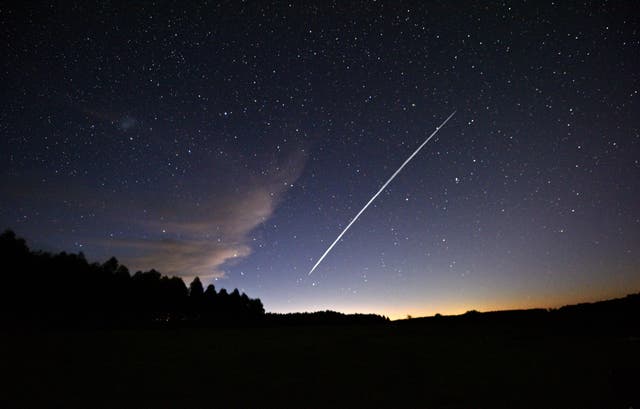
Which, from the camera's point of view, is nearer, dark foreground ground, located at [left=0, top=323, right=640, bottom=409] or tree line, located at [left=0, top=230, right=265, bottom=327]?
dark foreground ground, located at [left=0, top=323, right=640, bottom=409]

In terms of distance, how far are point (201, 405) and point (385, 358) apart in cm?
750

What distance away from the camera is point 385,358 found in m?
13.2

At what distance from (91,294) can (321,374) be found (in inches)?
1944

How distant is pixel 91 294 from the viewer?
1896 inches

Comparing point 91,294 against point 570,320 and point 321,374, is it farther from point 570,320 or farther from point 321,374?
point 570,320

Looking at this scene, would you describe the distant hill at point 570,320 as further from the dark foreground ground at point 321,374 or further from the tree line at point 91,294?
the tree line at point 91,294

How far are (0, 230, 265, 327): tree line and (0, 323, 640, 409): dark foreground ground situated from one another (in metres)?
17.5

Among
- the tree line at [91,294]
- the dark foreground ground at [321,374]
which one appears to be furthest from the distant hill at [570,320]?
the tree line at [91,294]

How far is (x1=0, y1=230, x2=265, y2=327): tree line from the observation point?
3331 cm

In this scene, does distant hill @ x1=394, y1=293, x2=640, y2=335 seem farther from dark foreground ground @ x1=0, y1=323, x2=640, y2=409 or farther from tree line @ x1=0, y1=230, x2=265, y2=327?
tree line @ x1=0, y1=230, x2=265, y2=327

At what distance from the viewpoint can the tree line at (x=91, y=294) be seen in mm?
33312

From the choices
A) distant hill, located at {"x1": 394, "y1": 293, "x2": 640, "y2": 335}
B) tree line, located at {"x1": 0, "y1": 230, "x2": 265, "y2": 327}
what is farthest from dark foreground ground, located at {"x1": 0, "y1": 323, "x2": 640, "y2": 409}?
tree line, located at {"x1": 0, "y1": 230, "x2": 265, "y2": 327}

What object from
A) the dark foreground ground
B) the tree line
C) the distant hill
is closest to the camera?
the dark foreground ground

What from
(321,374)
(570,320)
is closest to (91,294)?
(321,374)
